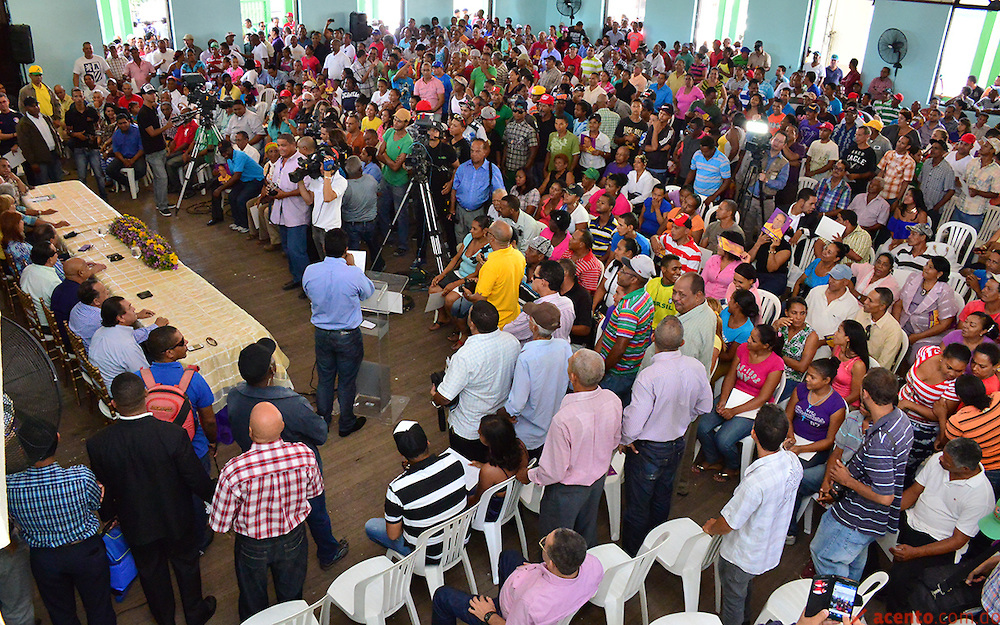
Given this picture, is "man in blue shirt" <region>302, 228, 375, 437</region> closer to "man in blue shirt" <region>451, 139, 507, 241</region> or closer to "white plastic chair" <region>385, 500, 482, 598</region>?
"white plastic chair" <region>385, 500, 482, 598</region>

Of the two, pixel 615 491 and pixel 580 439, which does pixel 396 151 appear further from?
pixel 580 439

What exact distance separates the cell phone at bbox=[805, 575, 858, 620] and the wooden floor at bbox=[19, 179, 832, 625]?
1.15 meters

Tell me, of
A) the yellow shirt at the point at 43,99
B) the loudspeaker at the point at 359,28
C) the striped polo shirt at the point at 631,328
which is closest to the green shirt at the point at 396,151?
the striped polo shirt at the point at 631,328

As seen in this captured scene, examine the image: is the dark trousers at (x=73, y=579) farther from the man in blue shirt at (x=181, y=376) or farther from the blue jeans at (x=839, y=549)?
the blue jeans at (x=839, y=549)

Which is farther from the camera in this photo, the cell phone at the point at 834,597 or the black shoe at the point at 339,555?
the black shoe at the point at 339,555

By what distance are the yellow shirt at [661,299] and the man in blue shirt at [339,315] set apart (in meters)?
1.86

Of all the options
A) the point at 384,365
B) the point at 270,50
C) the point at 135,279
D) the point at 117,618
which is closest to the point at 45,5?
the point at 270,50

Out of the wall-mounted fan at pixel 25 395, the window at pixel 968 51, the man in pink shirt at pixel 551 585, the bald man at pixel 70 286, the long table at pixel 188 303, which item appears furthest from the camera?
the window at pixel 968 51

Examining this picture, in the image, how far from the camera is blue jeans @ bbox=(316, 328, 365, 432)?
466 cm

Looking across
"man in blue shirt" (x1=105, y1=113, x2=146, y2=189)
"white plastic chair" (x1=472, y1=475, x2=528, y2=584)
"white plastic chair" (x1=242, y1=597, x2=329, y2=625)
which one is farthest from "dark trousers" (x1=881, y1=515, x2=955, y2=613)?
"man in blue shirt" (x1=105, y1=113, x2=146, y2=189)

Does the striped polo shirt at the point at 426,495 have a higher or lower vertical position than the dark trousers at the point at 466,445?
higher

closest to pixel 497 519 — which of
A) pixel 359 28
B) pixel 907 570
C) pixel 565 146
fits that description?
pixel 907 570

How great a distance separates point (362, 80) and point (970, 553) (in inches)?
450

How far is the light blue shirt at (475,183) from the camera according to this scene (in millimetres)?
6645
